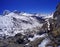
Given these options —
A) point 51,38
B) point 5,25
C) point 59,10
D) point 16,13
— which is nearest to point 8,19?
point 5,25

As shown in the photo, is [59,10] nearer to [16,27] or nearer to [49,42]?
[49,42]

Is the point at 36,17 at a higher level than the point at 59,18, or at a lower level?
higher

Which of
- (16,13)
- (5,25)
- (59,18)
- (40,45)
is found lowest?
(40,45)

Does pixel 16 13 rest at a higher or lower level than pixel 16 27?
higher

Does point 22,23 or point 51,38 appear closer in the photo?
point 51,38

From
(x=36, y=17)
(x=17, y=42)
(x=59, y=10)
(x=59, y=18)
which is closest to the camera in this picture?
(x=59, y=18)

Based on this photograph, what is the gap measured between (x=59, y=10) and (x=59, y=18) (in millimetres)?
3548

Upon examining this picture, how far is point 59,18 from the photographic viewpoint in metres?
26.7

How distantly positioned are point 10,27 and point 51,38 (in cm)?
4069

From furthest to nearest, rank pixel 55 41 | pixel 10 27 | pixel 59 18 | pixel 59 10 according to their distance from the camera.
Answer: pixel 10 27, pixel 59 10, pixel 59 18, pixel 55 41

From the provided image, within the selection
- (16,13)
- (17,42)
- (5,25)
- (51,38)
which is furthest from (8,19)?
(51,38)

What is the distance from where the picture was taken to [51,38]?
79.3 ft

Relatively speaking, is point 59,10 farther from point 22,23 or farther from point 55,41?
point 22,23

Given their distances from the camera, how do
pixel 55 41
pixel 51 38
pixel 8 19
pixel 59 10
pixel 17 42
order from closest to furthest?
1. pixel 55 41
2. pixel 51 38
3. pixel 59 10
4. pixel 17 42
5. pixel 8 19
